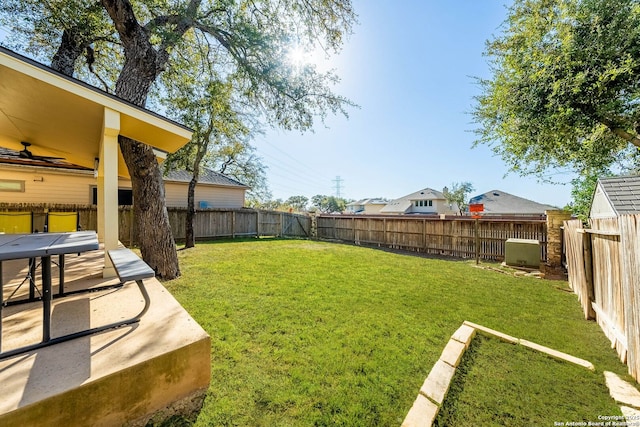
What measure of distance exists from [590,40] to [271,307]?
9284 mm

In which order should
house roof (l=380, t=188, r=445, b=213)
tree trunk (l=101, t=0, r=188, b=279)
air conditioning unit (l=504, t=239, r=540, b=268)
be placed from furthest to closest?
house roof (l=380, t=188, r=445, b=213) → air conditioning unit (l=504, t=239, r=540, b=268) → tree trunk (l=101, t=0, r=188, b=279)

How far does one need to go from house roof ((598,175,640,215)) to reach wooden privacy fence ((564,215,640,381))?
269 centimetres

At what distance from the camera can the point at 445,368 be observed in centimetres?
248

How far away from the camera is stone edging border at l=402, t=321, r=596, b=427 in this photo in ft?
6.21

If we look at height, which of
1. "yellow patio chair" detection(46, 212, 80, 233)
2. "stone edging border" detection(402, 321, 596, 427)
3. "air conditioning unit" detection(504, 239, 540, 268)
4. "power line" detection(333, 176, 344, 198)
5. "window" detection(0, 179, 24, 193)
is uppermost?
"power line" detection(333, 176, 344, 198)

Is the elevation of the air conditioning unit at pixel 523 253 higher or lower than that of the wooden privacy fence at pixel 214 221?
lower

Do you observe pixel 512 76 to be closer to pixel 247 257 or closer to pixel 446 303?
pixel 446 303

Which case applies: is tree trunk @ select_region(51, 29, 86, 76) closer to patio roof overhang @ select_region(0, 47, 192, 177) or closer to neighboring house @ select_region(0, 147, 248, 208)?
patio roof overhang @ select_region(0, 47, 192, 177)

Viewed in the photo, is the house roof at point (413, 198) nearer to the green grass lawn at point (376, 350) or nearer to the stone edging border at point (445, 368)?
the green grass lawn at point (376, 350)

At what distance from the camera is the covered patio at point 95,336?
1470 mm

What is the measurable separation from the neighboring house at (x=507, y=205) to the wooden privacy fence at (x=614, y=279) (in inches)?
1057

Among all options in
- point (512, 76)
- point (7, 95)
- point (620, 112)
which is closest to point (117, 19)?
point (7, 95)

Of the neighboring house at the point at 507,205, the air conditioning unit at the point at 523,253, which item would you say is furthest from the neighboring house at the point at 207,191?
the neighboring house at the point at 507,205

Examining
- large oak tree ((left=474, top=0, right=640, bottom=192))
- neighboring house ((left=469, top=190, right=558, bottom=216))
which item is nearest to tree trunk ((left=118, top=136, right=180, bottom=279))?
large oak tree ((left=474, top=0, right=640, bottom=192))
